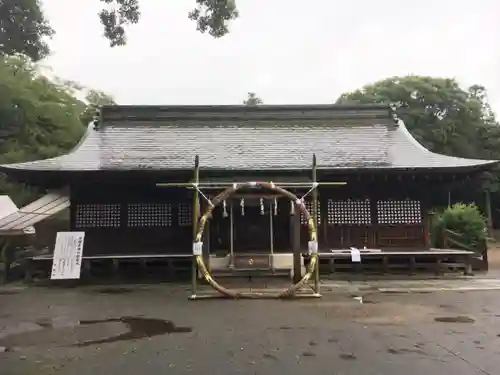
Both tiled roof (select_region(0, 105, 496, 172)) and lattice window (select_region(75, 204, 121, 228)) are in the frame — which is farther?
lattice window (select_region(75, 204, 121, 228))

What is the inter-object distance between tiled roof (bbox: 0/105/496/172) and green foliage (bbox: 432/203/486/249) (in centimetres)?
364

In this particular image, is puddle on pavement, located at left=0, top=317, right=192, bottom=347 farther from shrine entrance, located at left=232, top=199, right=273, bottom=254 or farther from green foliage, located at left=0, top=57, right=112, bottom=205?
green foliage, located at left=0, top=57, right=112, bottom=205

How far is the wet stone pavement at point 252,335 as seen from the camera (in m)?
5.88

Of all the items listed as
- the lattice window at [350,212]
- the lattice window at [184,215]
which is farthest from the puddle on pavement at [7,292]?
the lattice window at [350,212]

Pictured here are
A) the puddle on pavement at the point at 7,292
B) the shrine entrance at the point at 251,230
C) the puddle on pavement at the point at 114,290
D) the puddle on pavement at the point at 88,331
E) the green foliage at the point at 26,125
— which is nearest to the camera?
the puddle on pavement at the point at 88,331

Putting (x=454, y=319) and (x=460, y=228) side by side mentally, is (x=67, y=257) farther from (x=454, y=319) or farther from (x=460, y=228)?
(x=460, y=228)

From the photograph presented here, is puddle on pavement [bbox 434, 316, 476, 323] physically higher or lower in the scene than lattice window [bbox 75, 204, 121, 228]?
lower

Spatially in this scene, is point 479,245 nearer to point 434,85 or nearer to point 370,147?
point 370,147

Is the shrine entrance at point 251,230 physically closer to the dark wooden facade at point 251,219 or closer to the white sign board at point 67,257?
the dark wooden facade at point 251,219

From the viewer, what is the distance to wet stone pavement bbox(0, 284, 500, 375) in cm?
588

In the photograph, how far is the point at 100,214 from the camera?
651 inches

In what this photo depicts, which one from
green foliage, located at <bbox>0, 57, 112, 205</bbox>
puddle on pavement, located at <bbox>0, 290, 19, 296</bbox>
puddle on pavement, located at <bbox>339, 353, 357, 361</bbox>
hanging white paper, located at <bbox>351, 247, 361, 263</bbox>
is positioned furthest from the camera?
green foliage, located at <bbox>0, 57, 112, 205</bbox>

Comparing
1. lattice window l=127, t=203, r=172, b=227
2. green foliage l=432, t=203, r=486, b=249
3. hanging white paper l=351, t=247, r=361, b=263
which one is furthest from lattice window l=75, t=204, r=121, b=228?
green foliage l=432, t=203, r=486, b=249

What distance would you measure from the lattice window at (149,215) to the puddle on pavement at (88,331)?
24.1 ft
